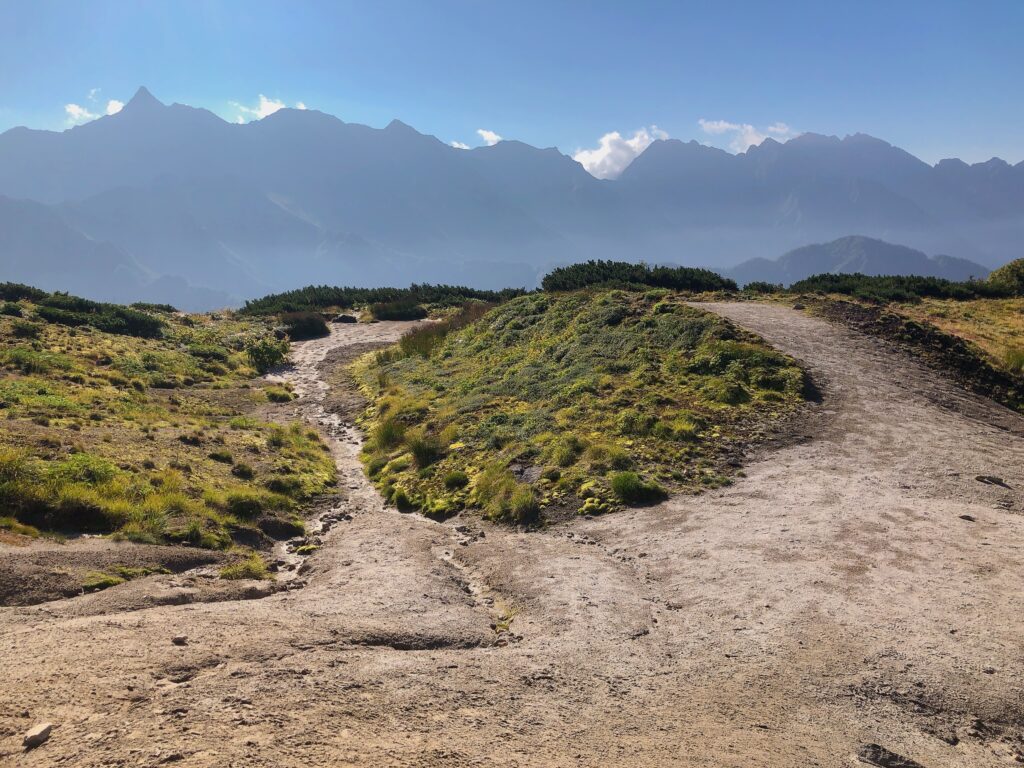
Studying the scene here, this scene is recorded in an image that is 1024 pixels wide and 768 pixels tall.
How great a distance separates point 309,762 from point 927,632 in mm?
8243

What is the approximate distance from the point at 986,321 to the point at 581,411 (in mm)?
22166

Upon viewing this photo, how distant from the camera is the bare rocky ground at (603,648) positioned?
19.8ft

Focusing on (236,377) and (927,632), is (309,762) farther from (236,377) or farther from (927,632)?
(236,377)

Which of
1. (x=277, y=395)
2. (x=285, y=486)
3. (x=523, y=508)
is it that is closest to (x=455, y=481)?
(x=523, y=508)

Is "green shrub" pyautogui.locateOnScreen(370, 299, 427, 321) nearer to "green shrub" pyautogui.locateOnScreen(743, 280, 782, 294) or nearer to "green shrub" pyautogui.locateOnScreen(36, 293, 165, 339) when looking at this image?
"green shrub" pyautogui.locateOnScreen(36, 293, 165, 339)

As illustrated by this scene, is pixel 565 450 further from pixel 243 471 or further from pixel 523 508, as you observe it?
pixel 243 471

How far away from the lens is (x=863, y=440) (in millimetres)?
16609

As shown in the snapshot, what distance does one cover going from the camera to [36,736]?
5.34m

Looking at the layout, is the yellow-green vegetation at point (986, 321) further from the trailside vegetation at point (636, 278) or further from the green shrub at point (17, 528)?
the green shrub at point (17, 528)

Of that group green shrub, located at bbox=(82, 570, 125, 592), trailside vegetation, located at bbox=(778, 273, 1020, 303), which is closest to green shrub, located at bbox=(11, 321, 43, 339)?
green shrub, located at bbox=(82, 570, 125, 592)

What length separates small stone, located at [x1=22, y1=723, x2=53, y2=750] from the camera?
17.4ft

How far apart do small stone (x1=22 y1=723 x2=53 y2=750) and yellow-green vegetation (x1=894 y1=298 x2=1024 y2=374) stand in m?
28.7

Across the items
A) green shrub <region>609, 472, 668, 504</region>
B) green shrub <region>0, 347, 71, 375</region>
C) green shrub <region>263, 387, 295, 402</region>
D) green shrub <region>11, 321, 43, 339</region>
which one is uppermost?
green shrub <region>11, 321, 43, 339</region>

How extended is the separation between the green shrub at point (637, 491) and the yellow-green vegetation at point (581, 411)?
0.04 m
